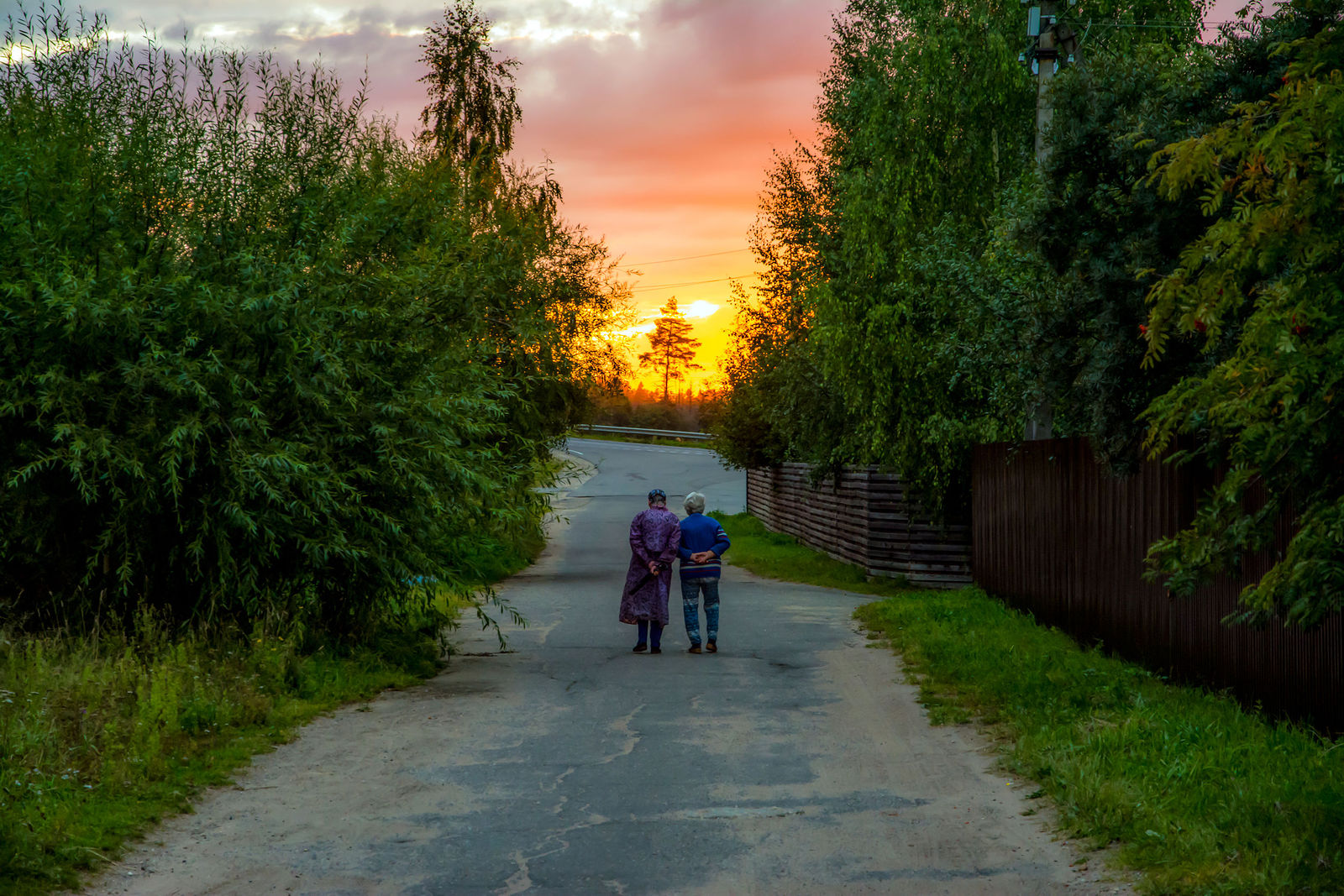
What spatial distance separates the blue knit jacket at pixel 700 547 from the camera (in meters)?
12.8

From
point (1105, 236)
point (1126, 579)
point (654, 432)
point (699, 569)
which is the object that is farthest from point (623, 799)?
point (654, 432)

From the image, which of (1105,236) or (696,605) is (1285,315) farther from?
(696,605)

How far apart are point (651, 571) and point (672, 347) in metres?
102

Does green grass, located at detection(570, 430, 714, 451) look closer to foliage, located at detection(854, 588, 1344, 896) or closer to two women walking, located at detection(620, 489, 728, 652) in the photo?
two women walking, located at detection(620, 489, 728, 652)

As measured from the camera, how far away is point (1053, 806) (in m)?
6.43

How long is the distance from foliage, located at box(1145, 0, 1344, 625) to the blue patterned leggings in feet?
25.0

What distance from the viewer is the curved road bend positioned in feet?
17.7

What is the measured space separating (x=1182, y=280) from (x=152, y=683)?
698 centimetres

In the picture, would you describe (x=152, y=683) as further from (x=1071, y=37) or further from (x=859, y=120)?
(x=859, y=120)

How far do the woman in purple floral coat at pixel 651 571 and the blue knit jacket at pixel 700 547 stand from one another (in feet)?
0.32

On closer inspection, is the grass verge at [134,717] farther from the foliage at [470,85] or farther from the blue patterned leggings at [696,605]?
the foliage at [470,85]

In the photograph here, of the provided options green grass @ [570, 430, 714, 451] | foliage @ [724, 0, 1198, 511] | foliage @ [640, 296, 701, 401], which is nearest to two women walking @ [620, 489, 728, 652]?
foliage @ [724, 0, 1198, 511]

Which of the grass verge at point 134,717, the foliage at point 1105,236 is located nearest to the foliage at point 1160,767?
the foliage at point 1105,236

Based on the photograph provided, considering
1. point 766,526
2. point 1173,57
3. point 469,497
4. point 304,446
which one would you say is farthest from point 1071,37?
point 766,526
